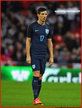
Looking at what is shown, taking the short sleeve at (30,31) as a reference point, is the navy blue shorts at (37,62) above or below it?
below

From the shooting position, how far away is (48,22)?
63.9ft

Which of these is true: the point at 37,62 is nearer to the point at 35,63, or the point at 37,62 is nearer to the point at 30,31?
the point at 35,63

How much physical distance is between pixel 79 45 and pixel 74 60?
126 centimetres

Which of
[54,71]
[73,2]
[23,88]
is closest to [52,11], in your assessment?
[73,2]

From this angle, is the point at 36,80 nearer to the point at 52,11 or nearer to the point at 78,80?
the point at 78,80

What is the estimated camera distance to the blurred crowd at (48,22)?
716 inches

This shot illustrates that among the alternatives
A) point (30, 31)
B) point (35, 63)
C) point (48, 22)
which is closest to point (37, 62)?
point (35, 63)

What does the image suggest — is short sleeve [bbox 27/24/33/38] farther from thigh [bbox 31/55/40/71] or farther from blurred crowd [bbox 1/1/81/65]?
blurred crowd [bbox 1/1/81/65]

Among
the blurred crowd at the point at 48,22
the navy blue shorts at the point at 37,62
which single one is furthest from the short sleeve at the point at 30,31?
the blurred crowd at the point at 48,22

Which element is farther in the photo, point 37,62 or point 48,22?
point 48,22

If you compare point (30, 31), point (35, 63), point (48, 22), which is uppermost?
point (30, 31)

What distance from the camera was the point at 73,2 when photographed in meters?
19.5

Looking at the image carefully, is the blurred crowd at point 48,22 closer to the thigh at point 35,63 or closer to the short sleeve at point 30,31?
the thigh at point 35,63

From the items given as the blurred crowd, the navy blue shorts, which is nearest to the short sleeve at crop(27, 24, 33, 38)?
the navy blue shorts
